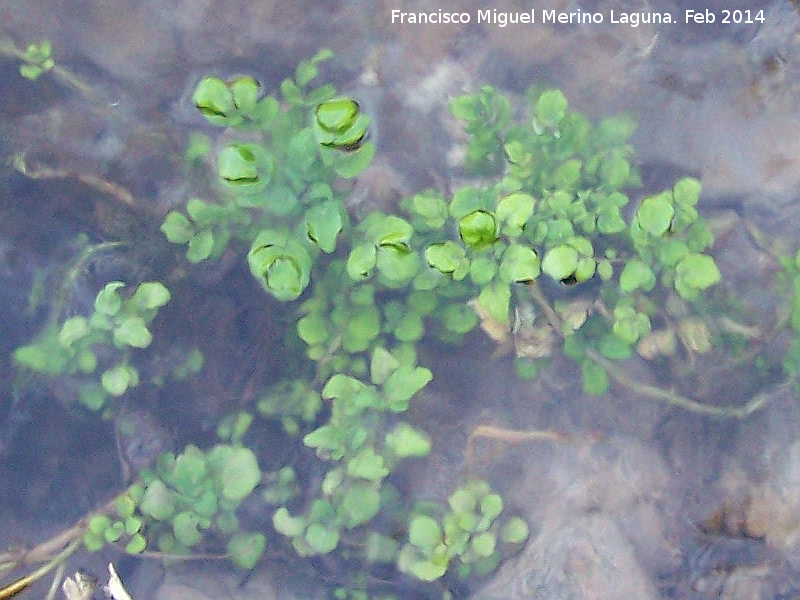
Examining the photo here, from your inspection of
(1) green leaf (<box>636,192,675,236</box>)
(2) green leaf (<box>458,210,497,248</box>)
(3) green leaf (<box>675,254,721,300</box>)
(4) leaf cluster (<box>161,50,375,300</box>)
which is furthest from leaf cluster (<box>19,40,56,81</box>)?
(3) green leaf (<box>675,254,721,300</box>)

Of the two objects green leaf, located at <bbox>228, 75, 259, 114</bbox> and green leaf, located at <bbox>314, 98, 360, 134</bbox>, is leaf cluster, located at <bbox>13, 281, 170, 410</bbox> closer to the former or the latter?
green leaf, located at <bbox>228, 75, 259, 114</bbox>

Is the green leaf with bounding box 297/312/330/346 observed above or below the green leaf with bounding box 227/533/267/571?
above

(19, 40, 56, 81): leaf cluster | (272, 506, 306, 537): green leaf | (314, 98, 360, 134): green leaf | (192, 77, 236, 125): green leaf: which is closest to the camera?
(314, 98, 360, 134): green leaf

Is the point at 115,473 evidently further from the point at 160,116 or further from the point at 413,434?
the point at 160,116

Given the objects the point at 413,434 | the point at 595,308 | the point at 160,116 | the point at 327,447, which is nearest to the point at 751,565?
the point at 595,308

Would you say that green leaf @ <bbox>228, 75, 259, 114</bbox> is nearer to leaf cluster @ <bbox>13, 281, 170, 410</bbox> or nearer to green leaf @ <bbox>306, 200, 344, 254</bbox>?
green leaf @ <bbox>306, 200, 344, 254</bbox>

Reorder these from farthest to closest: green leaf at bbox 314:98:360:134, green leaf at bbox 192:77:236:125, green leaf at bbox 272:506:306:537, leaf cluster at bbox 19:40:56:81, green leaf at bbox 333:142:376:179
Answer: leaf cluster at bbox 19:40:56:81
green leaf at bbox 272:506:306:537
green leaf at bbox 333:142:376:179
green leaf at bbox 192:77:236:125
green leaf at bbox 314:98:360:134

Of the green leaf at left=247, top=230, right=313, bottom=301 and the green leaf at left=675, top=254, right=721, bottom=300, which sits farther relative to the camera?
the green leaf at left=675, top=254, right=721, bottom=300

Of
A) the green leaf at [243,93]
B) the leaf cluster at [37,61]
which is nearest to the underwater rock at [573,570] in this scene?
the green leaf at [243,93]

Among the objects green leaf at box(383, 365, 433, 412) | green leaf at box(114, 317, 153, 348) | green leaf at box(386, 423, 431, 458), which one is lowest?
green leaf at box(386, 423, 431, 458)
